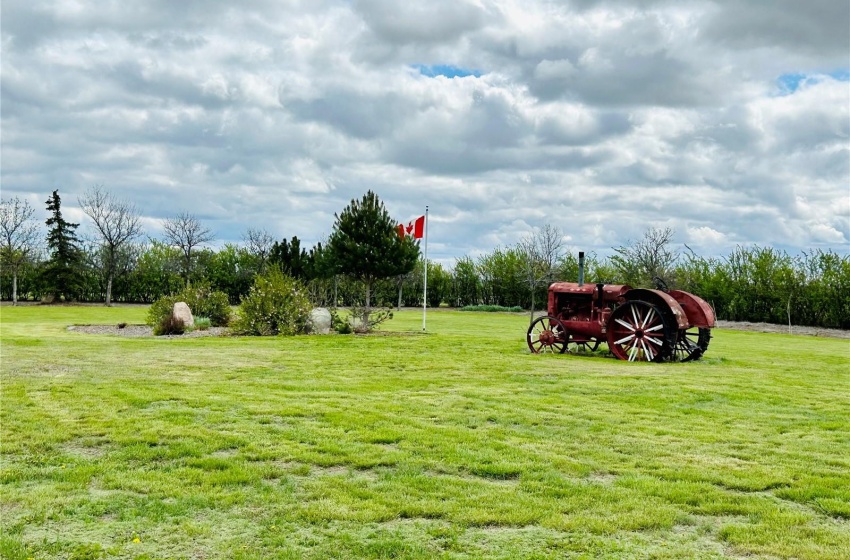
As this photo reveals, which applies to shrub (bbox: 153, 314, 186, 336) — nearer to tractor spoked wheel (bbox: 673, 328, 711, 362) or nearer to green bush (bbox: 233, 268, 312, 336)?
green bush (bbox: 233, 268, 312, 336)

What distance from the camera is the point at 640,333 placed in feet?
45.3

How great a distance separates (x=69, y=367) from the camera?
11.5 m

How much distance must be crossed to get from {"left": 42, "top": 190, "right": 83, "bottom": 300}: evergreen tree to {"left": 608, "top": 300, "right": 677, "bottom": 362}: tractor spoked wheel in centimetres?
4158

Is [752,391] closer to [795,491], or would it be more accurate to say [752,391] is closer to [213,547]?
[795,491]

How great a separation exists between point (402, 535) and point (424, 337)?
48.9 ft

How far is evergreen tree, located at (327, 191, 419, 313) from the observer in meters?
25.5

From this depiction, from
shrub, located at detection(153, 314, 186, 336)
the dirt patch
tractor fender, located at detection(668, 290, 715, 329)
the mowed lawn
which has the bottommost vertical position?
the mowed lawn

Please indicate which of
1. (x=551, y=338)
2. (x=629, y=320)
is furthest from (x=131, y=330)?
(x=629, y=320)

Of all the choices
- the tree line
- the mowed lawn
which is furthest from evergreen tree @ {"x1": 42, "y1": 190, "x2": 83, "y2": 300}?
the mowed lawn

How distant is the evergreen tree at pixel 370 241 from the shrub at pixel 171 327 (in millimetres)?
6533

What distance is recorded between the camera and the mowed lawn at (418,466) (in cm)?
409

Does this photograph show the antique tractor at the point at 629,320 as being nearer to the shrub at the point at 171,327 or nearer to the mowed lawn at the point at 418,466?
the mowed lawn at the point at 418,466

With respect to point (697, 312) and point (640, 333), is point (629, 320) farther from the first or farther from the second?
point (697, 312)

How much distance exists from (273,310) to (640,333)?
33.9 feet
